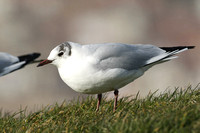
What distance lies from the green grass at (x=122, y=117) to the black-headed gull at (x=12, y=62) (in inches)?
111

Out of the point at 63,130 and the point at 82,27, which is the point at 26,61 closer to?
the point at 63,130

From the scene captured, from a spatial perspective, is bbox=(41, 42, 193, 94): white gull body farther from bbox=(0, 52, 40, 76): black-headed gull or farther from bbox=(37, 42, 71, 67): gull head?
bbox=(0, 52, 40, 76): black-headed gull

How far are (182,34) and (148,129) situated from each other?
12.6m

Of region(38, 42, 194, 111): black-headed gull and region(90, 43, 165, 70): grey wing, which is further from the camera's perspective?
region(90, 43, 165, 70): grey wing

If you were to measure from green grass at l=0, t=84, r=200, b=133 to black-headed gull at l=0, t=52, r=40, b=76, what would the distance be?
2.82 metres

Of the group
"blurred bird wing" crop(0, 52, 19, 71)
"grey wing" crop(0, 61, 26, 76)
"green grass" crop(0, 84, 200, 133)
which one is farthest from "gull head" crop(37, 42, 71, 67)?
"blurred bird wing" crop(0, 52, 19, 71)

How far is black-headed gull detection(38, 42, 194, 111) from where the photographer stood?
5.00 m

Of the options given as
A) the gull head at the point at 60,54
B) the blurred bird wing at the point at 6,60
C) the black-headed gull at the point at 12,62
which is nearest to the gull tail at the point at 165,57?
the gull head at the point at 60,54

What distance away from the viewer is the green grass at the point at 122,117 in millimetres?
3701

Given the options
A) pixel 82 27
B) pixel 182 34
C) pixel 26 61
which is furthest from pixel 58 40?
pixel 26 61

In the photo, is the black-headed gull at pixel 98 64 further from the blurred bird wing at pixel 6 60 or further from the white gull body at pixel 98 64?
the blurred bird wing at pixel 6 60

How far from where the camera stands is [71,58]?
5.19 meters

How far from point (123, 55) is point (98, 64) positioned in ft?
1.67

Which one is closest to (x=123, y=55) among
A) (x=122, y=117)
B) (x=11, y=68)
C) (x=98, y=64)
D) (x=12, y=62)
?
(x=98, y=64)
